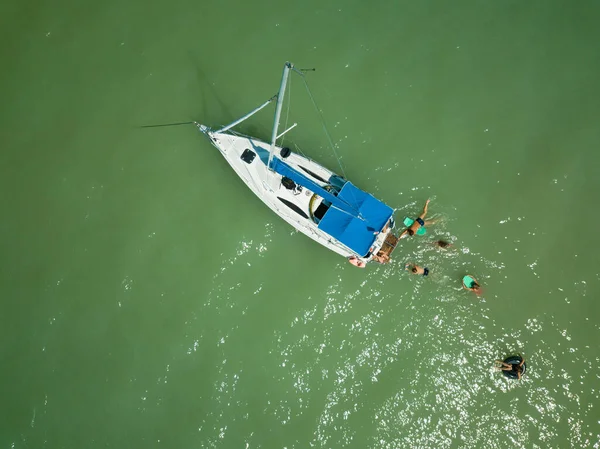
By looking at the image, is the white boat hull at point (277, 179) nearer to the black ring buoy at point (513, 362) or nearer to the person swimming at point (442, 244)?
the person swimming at point (442, 244)

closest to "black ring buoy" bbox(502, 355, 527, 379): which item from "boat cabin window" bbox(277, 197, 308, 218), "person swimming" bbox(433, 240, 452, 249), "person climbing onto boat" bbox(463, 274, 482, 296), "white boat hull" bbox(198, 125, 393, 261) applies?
"person climbing onto boat" bbox(463, 274, 482, 296)

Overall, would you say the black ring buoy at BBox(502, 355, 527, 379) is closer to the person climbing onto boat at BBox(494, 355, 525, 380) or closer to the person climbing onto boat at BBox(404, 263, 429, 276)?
the person climbing onto boat at BBox(494, 355, 525, 380)

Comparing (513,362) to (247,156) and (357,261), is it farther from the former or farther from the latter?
(247,156)

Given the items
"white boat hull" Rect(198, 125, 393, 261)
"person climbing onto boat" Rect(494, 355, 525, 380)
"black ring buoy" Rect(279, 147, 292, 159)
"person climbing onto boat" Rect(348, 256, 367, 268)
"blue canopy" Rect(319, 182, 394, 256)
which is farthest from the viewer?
"white boat hull" Rect(198, 125, 393, 261)

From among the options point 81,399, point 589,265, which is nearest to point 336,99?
point 589,265

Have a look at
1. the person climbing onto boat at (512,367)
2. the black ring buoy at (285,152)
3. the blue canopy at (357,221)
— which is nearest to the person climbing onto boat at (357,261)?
the blue canopy at (357,221)

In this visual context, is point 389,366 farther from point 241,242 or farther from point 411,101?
point 411,101
